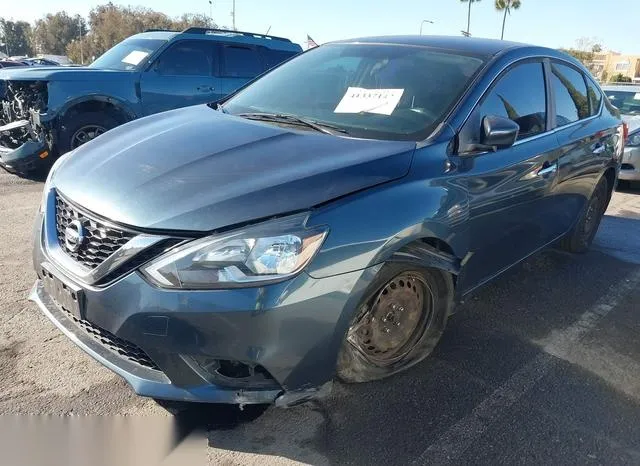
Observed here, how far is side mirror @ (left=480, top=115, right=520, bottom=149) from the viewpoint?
2857 millimetres

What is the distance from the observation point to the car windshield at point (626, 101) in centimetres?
1014

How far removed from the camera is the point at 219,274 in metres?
2.05

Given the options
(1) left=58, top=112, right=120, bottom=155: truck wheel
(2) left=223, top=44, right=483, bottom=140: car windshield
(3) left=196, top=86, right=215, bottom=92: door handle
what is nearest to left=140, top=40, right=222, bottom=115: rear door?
(3) left=196, top=86, right=215, bottom=92: door handle

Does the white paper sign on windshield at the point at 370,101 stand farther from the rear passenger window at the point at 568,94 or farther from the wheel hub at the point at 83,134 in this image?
the wheel hub at the point at 83,134

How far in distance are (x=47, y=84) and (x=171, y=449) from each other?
5.64 m

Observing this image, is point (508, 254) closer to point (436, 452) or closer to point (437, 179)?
point (437, 179)

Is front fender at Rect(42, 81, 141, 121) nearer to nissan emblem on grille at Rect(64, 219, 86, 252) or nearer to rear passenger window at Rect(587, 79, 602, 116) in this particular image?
nissan emblem on grille at Rect(64, 219, 86, 252)

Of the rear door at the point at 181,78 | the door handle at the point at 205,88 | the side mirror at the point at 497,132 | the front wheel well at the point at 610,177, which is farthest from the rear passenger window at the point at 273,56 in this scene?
the side mirror at the point at 497,132

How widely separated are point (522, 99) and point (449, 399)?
6.36ft

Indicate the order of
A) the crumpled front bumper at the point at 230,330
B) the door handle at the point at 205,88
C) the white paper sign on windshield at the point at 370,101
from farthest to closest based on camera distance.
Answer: the door handle at the point at 205,88, the white paper sign on windshield at the point at 370,101, the crumpled front bumper at the point at 230,330

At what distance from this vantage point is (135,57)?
297 inches

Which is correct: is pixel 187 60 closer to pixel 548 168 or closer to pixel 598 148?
pixel 598 148

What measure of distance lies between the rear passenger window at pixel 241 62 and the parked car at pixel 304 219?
460 centimetres

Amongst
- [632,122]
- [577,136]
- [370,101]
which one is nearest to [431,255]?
[370,101]
